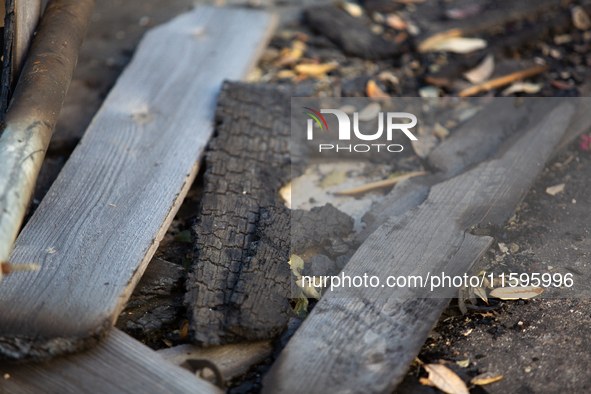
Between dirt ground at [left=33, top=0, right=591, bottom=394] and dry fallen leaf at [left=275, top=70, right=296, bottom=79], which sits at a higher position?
dry fallen leaf at [left=275, top=70, right=296, bottom=79]

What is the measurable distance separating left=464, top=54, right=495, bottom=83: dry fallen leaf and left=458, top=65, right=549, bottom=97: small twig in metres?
0.06

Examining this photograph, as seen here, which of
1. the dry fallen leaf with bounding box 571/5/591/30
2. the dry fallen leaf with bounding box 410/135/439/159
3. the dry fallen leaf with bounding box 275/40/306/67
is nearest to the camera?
the dry fallen leaf with bounding box 410/135/439/159

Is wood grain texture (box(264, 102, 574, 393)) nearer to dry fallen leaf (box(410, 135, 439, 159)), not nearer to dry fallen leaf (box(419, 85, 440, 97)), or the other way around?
dry fallen leaf (box(410, 135, 439, 159))

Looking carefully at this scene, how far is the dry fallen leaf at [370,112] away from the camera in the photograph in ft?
8.71

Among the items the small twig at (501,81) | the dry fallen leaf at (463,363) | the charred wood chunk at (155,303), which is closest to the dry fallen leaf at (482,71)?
the small twig at (501,81)

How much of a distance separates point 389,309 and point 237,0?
3.10 m

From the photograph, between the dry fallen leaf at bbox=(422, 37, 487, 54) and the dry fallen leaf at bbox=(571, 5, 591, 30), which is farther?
the dry fallen leaf at bbox=(571, 5, 591, 30)

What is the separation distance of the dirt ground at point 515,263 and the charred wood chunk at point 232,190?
180 millimetres

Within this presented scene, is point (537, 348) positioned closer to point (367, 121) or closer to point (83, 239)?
point (367, 121)

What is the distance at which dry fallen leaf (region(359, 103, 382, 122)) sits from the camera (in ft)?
8.71

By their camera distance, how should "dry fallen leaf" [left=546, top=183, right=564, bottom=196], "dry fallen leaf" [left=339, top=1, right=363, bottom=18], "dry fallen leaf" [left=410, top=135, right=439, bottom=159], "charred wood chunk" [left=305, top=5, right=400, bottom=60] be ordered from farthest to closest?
"dry fallen leaf" [left=339, top=1, right=363, bottom=18] → "charred wood chunk" [left=305, top=5, right=400, bottom=60] → "dry fallen leaf" [left=410, top=135, right=439, bottom=159] → "dry fallen leaf" [left=546, top=183, right=564, bottom=196]

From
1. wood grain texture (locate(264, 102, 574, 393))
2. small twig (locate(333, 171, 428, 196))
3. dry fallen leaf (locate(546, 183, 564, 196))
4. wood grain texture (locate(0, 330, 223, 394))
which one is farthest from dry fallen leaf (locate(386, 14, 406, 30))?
wood grain texture (locate(0, 330, 223, 394))

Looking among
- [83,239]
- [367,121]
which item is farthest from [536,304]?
[83,239]

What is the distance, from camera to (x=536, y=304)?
5.71 feet
